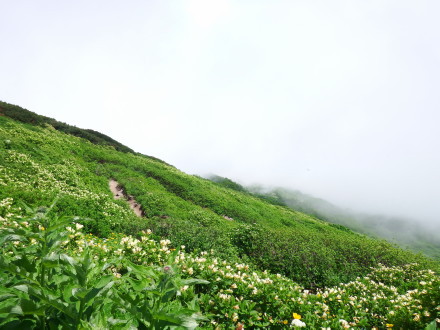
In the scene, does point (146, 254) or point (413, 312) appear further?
point (146, 254)

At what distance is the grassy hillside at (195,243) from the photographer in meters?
3.75

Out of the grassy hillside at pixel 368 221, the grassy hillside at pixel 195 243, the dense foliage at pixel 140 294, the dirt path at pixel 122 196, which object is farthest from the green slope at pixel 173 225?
the grassy hillside at pixel 368 221

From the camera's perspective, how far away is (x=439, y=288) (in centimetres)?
426

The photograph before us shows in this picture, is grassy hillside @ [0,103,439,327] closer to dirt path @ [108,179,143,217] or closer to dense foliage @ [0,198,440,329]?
dense foliage @ [0,198,440,329]

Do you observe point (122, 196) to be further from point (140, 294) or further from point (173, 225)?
point (140, 294)

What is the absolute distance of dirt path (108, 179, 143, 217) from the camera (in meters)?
15.2

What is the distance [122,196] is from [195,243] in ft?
34.6

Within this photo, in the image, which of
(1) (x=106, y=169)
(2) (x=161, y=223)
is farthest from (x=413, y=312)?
(1) (x=106, y=169)

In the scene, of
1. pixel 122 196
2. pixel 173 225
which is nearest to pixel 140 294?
pixel 173 225

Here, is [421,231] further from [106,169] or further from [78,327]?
[78,327]

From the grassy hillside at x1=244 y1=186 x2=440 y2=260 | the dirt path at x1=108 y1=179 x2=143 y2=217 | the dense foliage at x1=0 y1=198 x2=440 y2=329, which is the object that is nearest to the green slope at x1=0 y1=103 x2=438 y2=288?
the dirt path at x1=108 y1=179 x2=143 y2=217

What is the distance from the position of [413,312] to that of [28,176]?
15110 millimetres

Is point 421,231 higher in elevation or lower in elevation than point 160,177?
higher

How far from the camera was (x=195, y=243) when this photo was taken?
8.27 m
